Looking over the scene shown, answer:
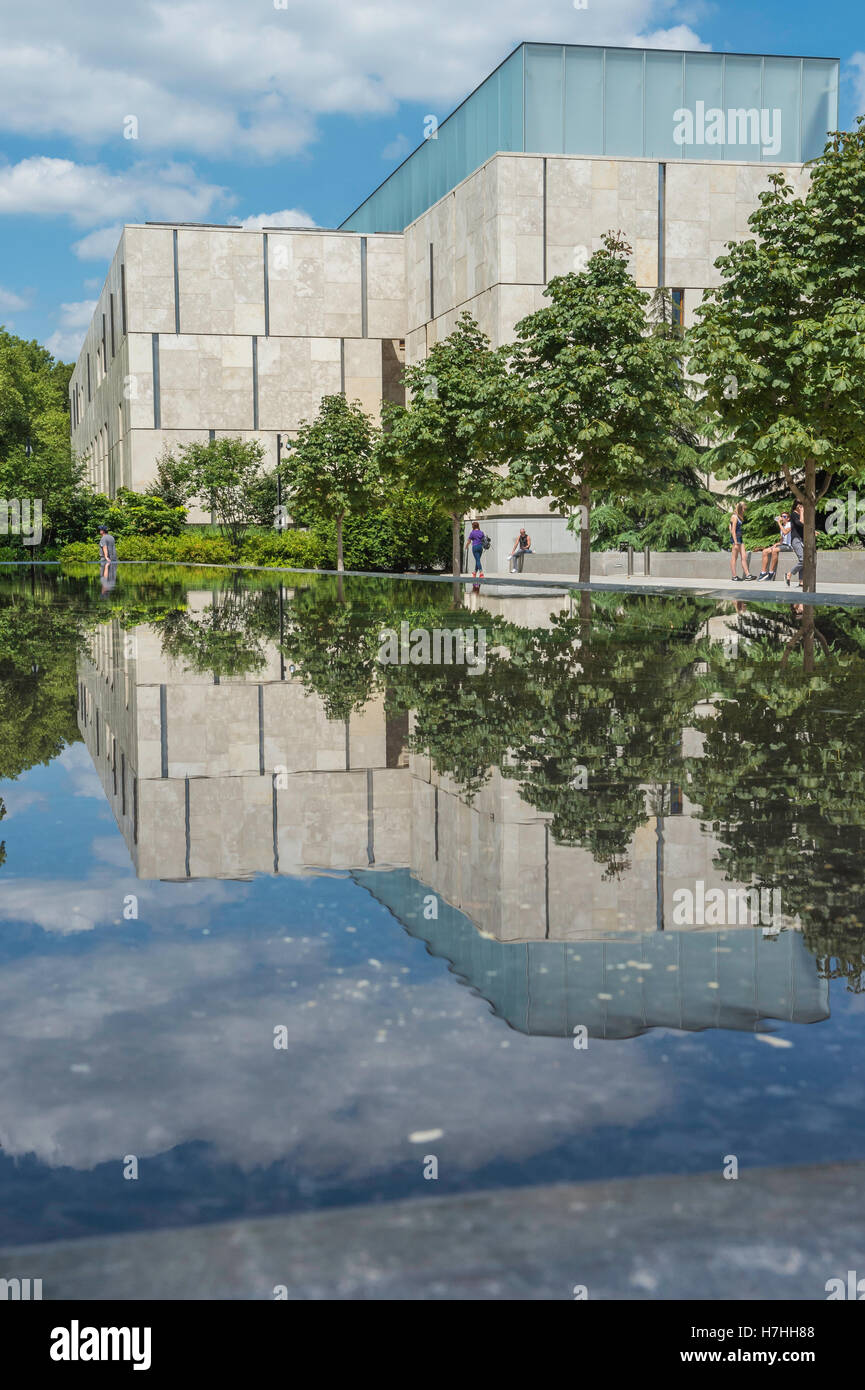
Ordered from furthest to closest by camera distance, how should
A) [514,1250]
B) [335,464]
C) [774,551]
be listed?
[335,464] < [774,551] < [514,1250]

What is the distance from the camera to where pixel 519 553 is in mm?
48844

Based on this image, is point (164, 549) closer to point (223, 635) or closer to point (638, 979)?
point (223, 635)

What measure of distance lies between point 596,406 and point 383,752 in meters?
23.5

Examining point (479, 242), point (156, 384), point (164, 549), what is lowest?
point (164, 549)

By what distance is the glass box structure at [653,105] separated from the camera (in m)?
49.9

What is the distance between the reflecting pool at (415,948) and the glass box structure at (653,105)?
44.7 m

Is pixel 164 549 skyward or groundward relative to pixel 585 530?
skyward

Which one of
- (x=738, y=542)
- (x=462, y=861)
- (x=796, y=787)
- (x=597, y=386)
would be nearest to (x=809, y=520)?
(x=597, y=386)

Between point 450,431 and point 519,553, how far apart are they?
9.72m

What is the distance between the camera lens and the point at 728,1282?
8.43 feet
